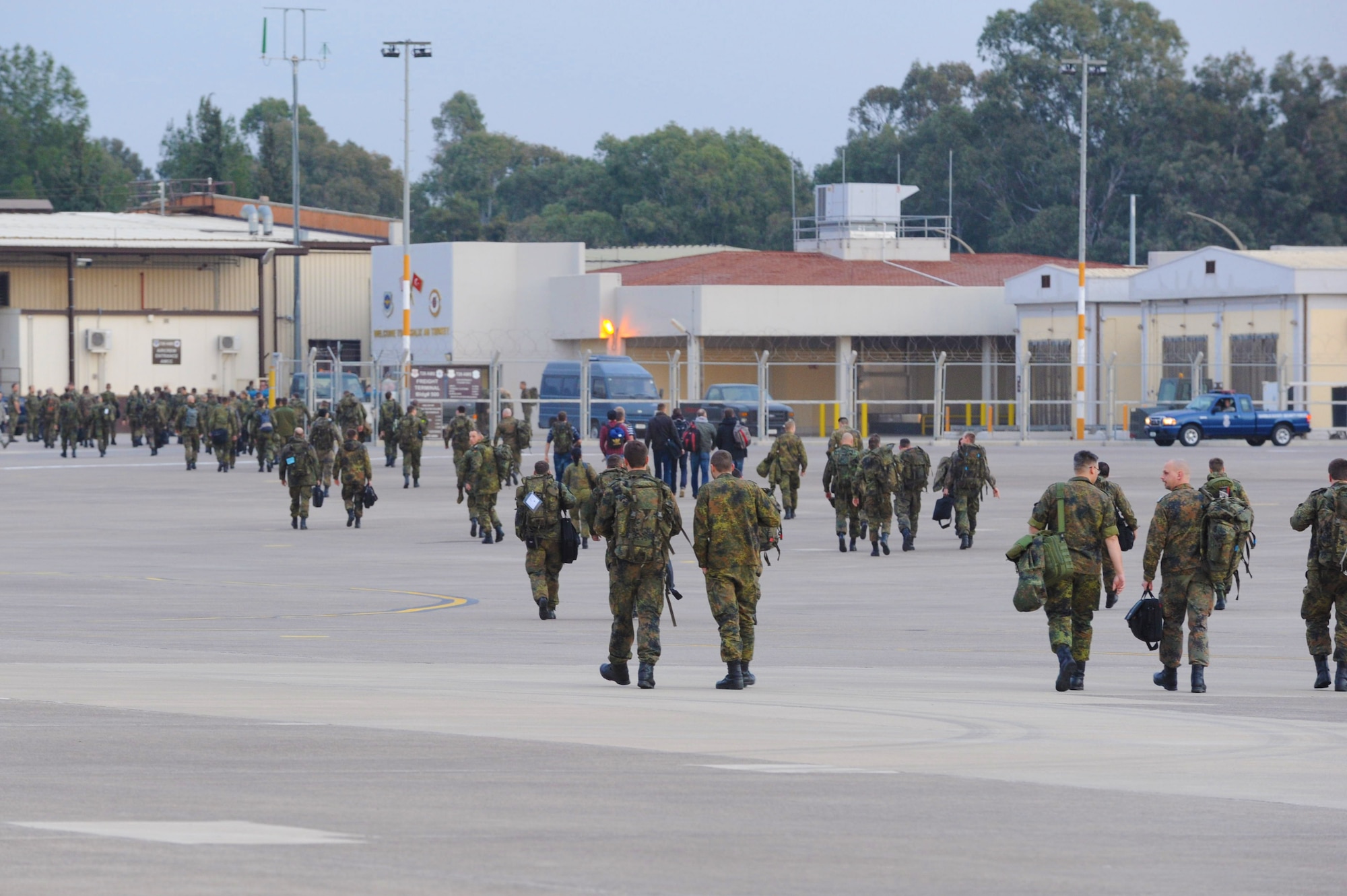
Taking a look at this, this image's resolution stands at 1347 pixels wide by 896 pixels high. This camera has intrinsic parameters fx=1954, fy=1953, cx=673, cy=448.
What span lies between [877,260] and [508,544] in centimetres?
4477

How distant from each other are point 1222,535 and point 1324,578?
835 mm

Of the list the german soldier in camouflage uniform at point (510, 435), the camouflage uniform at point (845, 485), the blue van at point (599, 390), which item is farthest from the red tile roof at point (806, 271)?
the camouflage uniform at point (845, 485)

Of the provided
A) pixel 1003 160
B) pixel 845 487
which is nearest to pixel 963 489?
pixel 845 487

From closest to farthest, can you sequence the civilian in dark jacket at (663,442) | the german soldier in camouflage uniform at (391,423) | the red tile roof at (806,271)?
the civilian in dark jacket at (663,442) → the german soldier in camouflage uniform at (391,423) → the red tile roof at (806,271)

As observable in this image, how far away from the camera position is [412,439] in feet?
115

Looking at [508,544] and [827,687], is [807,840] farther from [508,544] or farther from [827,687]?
[508,544]

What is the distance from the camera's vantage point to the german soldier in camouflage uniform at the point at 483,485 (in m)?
24.9

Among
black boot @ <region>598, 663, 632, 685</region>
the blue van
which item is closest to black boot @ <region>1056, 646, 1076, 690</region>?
black boot @ <region>598, 663, 632, 685</region>

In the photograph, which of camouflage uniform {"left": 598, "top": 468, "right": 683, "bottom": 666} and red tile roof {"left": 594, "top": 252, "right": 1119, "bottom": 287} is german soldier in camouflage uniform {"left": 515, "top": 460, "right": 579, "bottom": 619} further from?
red tile roof {"left": 594, "top": 252, "right": 1119, "bottom": 287}

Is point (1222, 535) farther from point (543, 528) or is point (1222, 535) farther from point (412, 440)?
point (412, 440)

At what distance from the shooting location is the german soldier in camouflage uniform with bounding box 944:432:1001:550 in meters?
24.4

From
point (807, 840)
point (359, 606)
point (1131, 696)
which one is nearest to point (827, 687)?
point (1131, 696)

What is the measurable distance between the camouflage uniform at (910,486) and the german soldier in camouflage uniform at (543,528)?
771 cm

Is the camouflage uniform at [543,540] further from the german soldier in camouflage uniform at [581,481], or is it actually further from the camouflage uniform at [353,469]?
the camouflage uniform at [353,469]
